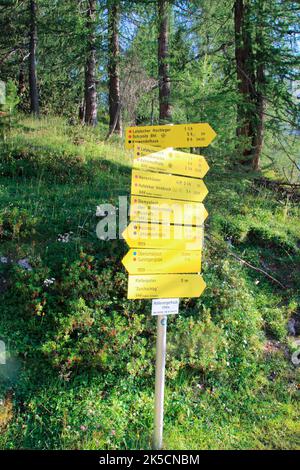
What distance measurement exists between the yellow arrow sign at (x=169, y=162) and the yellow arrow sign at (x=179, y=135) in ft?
0.29

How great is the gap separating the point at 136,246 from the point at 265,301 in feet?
11.1

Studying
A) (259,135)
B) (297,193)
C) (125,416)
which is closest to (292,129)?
(259,135)

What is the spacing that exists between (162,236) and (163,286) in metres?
0.41

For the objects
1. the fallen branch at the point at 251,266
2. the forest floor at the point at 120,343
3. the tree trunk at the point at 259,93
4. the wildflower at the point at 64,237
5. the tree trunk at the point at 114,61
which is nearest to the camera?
the forest floor at the point at 120,343

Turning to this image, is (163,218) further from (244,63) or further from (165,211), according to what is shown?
(244,63)

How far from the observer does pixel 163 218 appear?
3.29m

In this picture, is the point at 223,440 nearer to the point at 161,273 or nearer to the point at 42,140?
the point at 161,273

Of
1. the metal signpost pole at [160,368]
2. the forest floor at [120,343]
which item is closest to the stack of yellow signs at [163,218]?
the metal signpost pole at [160,368]

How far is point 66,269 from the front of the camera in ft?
15.4

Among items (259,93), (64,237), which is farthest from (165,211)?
(259,93)

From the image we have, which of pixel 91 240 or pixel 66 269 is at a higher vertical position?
pixel 91 240

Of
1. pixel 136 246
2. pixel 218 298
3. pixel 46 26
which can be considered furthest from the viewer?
pixel 46 26

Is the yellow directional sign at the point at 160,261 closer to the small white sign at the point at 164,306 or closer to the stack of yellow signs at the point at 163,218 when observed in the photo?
the stack of yellow signs at the point at 163,218

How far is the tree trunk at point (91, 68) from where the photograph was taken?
1232 cm
